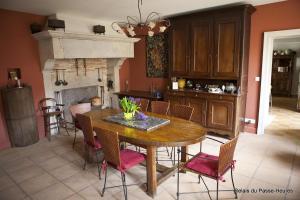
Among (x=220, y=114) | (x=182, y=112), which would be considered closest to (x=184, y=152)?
(x=182, y=112)

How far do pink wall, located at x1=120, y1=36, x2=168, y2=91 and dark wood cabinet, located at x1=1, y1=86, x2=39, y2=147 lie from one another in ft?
8.63

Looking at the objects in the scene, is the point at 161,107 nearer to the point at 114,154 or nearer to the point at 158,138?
the point at 158,138

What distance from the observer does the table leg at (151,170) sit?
7.84 feet

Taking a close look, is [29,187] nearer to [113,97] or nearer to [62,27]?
[62,27]

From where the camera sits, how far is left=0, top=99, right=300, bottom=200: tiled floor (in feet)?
8.39

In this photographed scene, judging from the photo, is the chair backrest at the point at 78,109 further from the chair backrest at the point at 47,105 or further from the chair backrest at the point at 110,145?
the chair backrest at the point at 110,145

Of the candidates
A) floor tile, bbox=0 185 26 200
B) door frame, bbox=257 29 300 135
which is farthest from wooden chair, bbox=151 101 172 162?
floor tile, bbox=0 185 26 200

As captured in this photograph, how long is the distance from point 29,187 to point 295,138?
4621 mm

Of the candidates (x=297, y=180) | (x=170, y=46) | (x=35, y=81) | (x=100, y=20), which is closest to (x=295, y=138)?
(x=297, y=180)

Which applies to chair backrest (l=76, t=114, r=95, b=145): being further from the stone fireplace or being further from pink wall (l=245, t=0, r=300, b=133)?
pink wall (l=245, t=0, r=300, b=133)

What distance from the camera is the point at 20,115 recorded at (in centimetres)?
390

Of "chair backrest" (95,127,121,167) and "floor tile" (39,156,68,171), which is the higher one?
"chair backrest" (95,127,121,167)

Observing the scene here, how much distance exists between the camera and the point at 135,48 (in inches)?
234

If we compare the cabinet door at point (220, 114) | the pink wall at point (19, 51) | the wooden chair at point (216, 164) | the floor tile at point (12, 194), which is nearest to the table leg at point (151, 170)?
the wooden chair at point (216, 164)
